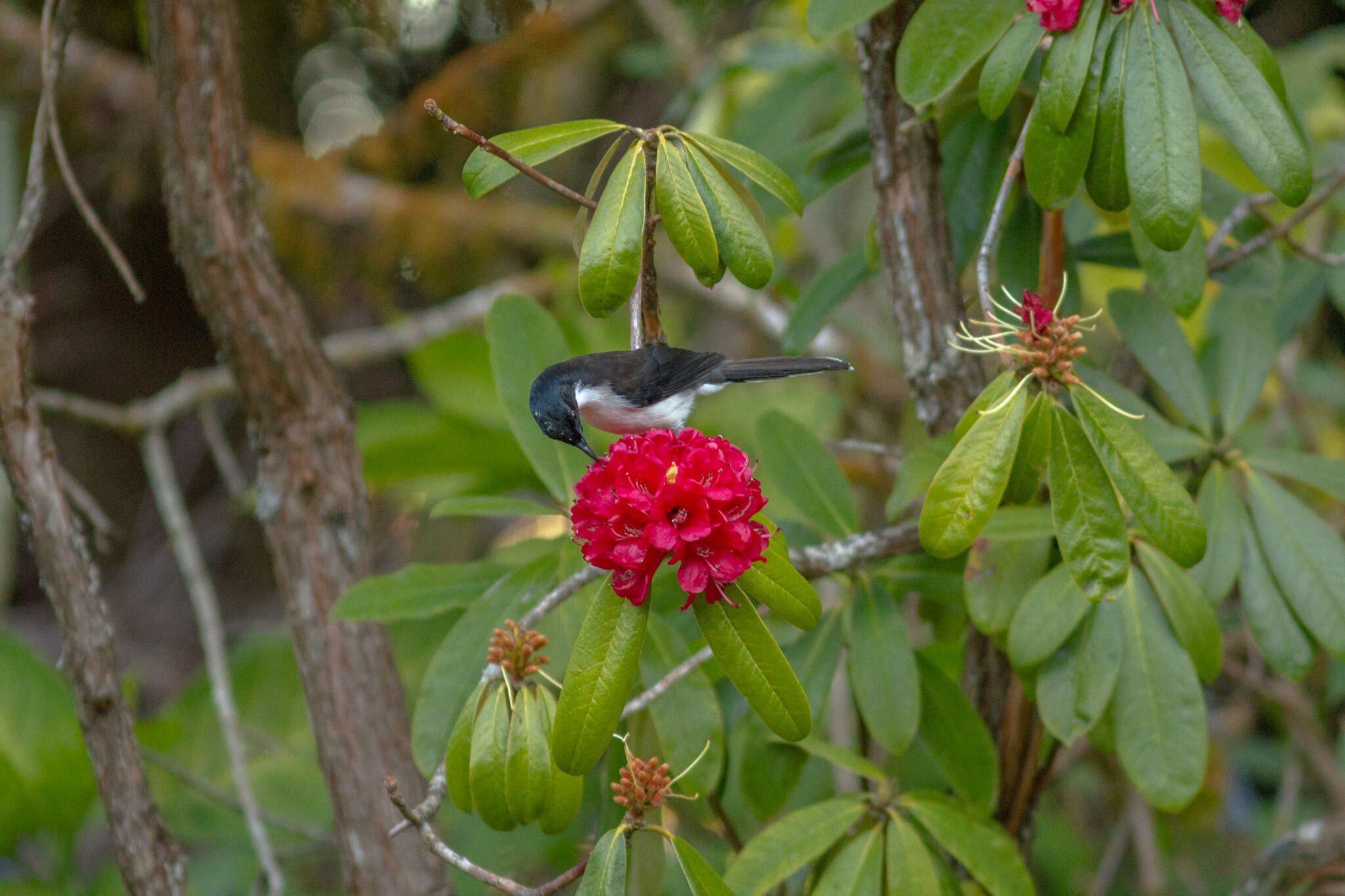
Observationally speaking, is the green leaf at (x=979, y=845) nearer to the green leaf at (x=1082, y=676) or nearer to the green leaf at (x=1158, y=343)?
the green leaf at (x=1082, y=676)

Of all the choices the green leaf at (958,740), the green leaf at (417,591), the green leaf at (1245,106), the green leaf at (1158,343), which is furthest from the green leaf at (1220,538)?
the green leaf at (417,591)

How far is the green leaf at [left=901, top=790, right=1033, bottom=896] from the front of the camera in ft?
5.11

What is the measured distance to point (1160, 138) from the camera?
4.35 feet

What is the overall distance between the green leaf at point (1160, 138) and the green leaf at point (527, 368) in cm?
106

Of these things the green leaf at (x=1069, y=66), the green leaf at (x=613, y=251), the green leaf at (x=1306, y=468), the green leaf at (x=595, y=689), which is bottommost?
the green leaf at (x=595, y=689)

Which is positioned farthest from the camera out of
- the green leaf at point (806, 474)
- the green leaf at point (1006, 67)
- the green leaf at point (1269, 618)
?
the green leaf at point (806, 474)

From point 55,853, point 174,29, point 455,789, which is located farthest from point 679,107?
point 55,853

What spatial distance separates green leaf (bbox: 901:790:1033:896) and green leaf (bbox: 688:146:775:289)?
0.91m

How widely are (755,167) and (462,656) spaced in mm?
923

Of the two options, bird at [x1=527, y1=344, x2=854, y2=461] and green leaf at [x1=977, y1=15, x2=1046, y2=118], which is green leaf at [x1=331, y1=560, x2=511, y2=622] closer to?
bird at [x1=527, y1=344, x2=854, y2=461]

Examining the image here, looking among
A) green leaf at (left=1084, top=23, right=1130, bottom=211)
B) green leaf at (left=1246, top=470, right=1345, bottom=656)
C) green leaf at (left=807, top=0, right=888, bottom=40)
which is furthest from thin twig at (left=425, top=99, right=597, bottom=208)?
green leaf at (left=1246, top=470, right=1345, bottom=656)

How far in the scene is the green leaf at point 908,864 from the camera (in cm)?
150

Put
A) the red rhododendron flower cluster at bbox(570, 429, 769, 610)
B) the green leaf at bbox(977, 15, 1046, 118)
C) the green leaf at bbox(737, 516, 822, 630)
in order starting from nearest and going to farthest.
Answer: the red rhododendron flower cluster at bbox(570, 429, 769, 610)
the green leaf at bbox(737, 516, 822, 630)
the green leaf at bbox(977, 15, 1046, 118)

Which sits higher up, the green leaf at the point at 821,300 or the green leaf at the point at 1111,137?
the green leaf at the point at 821,300
